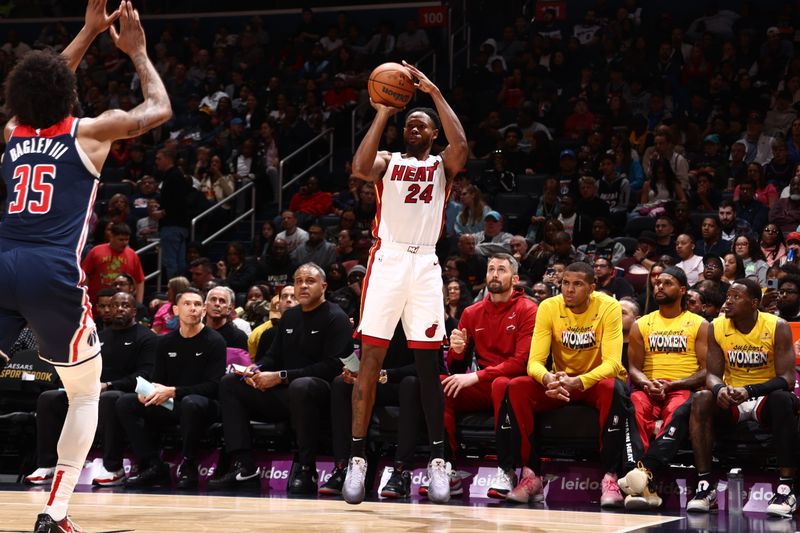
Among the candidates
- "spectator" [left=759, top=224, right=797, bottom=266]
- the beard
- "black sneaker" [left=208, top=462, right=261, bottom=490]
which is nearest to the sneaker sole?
the beard

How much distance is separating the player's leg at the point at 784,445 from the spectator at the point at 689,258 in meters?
3.60

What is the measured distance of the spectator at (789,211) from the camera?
35.2 ft

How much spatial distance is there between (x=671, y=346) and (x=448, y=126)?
2.35 meters

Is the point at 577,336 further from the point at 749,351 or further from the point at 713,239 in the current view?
the point at 713,239

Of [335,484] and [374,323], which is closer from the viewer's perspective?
[374,323]

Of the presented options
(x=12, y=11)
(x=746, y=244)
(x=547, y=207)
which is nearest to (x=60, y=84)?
(x=746, y=244)

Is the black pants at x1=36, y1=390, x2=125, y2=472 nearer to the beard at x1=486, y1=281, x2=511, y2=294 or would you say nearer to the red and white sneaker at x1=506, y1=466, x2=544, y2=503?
the beard at x1=486, y1=281, x2=511, y2=294

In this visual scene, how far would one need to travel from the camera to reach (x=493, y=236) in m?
11.7

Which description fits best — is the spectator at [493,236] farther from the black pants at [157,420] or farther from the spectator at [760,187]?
the black pants at [157,420]

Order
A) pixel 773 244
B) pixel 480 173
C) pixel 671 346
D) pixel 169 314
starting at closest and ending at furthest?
pixel 671 346 < pixel 773 244 < pixel 169 314 < pixel 480 173

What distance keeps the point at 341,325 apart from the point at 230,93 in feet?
31.6

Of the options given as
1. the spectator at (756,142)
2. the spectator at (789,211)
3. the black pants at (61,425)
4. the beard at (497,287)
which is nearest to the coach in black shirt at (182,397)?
the black pants at (61,425)

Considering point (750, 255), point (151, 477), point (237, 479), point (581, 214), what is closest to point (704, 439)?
point (237, 479)

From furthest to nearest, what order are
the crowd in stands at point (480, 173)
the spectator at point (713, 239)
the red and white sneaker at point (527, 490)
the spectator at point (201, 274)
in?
1. the spectator at point (201, 274)
2. the spectator at point (713, 239)
3. the crowd in stands at point (480, 173)
4. the red and white sneaker at point (527, 490)
